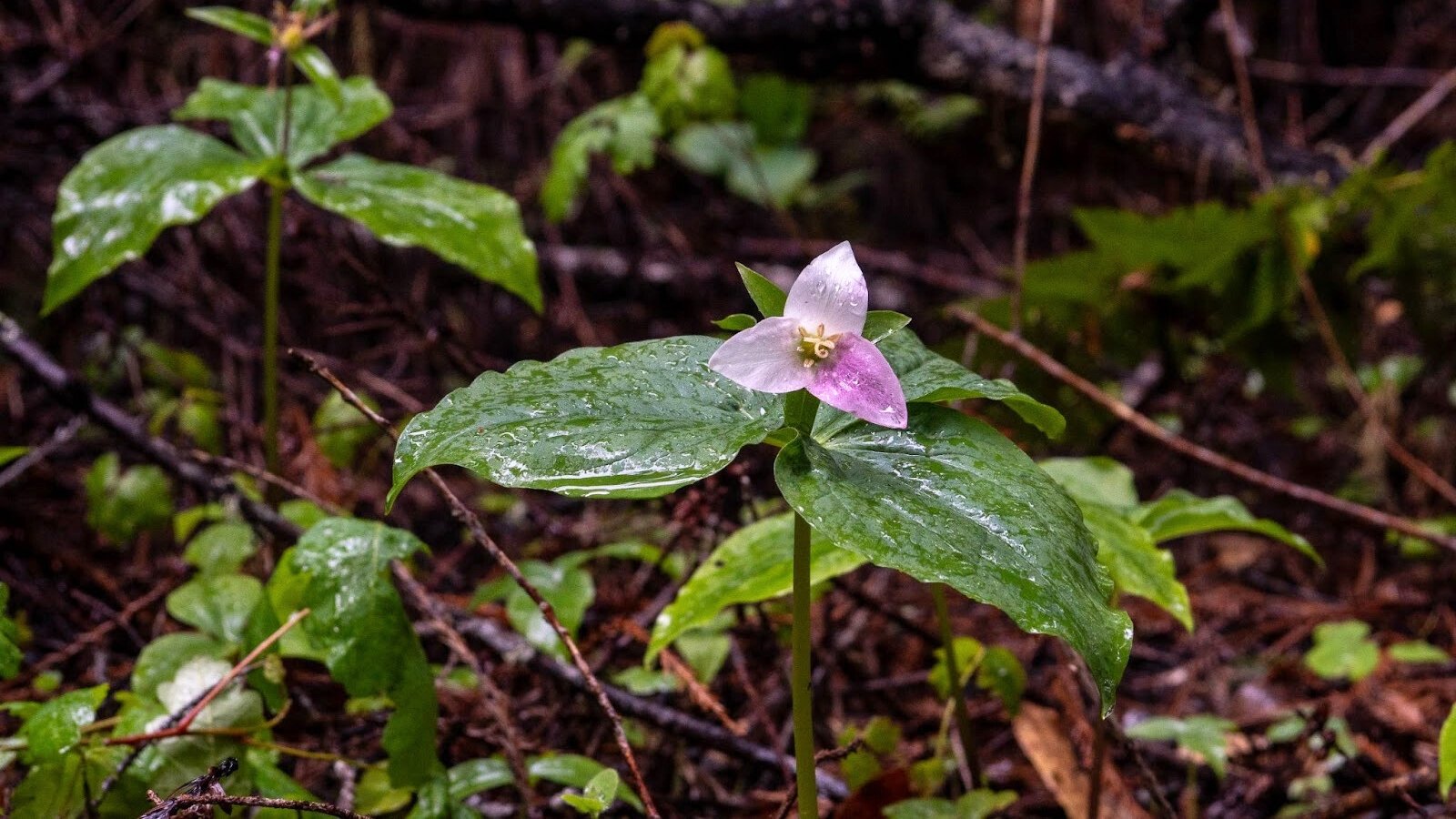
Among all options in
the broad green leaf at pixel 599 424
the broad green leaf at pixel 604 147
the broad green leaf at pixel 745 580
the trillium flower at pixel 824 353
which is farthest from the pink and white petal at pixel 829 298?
the broad green leaf at pixel 604 147

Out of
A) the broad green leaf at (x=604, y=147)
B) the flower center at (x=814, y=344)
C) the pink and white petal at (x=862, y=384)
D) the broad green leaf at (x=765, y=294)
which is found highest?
the broad green leaf at (x=765, y=294)

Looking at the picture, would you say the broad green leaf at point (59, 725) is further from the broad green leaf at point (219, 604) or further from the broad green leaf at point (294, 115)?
the broad green leaf at point (294, 115)

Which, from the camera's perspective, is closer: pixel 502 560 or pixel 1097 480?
pixel 502 560

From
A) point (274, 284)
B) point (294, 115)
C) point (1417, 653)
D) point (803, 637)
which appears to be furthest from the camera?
point (1417, 653)

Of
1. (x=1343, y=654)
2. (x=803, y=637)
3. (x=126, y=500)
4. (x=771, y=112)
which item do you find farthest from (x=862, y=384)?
(x=771, y=112)

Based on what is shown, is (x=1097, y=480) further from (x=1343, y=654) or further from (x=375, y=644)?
(x=375, y=644)

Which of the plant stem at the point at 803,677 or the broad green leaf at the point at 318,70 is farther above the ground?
the broad green leaf at the point at 318,70
